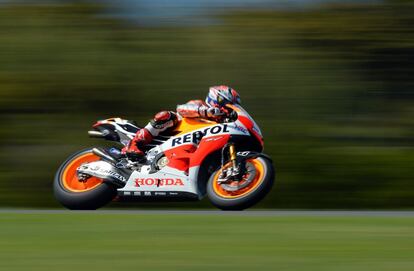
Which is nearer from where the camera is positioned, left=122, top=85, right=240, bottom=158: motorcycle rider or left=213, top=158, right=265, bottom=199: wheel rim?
left=213, top=158, right=265, bottom=199: wheel rim

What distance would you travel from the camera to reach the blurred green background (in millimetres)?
16188

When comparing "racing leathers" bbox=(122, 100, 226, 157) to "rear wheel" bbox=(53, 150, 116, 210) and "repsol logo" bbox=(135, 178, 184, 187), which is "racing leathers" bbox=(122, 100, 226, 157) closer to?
"repsol logo" bbox=(135, 178, 184, 187)

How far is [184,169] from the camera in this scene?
1412 cm

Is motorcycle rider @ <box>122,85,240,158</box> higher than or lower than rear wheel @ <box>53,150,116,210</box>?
higher

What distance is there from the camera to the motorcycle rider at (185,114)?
557 inches

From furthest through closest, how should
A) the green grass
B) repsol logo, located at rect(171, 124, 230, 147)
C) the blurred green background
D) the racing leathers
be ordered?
the blurred green background, the racing leathers, repsol logo, located at rect(171, 124, 230, 147), the green grass

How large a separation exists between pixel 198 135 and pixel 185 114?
0.37 meters

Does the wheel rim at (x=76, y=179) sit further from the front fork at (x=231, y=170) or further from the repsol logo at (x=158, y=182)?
the front fork at (x=231, y=170)

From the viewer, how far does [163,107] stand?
16516 millimetres

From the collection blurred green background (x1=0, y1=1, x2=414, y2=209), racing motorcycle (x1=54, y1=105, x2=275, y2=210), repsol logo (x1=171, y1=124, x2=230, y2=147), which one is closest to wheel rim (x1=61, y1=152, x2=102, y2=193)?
racing motorcycle (x1=54, y1=105, x2=275, y2=210)

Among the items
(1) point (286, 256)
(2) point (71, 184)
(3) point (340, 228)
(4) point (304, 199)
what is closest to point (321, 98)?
(4) point (304, 199)

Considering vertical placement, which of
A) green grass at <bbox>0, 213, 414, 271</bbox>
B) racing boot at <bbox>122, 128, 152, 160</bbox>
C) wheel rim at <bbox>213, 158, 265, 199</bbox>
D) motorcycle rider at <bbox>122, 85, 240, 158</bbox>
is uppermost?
motorcycle rider at <bbox>122, 85, 240, 158</bbox>
